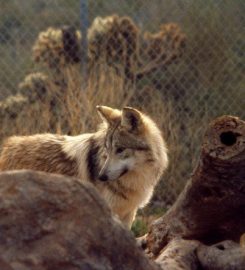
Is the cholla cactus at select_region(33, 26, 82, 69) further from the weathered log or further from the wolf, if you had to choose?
the weathered log

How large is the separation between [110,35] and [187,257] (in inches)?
190

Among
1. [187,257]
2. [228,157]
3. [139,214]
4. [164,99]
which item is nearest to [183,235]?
[187,257]

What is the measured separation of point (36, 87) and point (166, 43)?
1940mm

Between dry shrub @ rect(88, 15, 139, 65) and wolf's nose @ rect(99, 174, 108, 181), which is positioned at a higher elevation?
dry shrub @ rect(88, 15, 139, 65)

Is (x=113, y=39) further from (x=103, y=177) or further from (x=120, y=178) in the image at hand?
(x=103, y=177)

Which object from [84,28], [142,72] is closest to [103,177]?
[84,28]

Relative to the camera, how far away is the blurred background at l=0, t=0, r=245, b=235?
314 inches

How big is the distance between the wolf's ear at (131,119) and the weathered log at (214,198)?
1.46 metres

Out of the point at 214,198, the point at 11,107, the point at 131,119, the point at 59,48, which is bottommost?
the point at 214,198

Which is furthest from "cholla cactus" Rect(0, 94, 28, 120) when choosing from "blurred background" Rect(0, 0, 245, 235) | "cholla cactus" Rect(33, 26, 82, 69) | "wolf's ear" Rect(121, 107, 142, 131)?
A: "wolf's ear" Rect(121, 107, 142, 131)

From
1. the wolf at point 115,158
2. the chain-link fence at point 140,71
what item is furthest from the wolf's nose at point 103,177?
the chain-link fence at point 140,71

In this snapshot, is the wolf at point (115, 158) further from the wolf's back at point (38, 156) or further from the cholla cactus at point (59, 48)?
the cholla cactus at point (59, 48)

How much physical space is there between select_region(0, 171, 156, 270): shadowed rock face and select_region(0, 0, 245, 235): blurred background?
397 centimetres

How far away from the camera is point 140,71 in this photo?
892 centimetres
